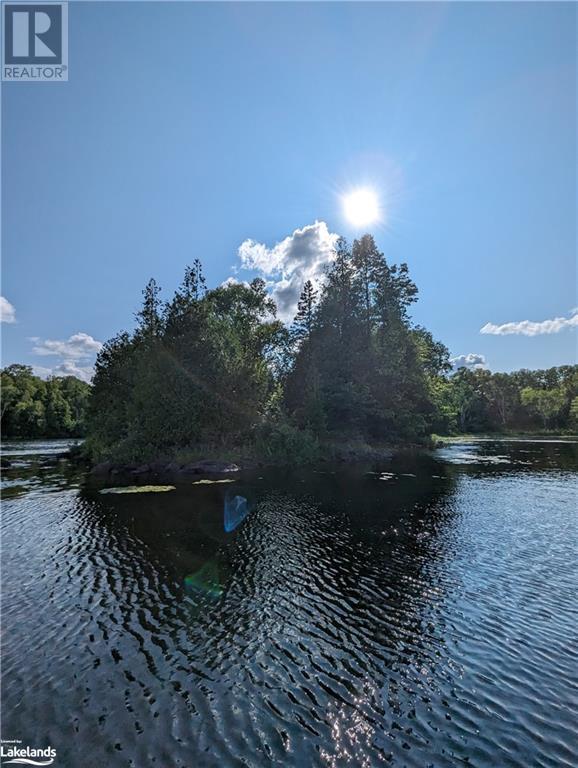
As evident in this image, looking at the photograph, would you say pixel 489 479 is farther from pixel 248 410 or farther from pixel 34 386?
pixel 34 386

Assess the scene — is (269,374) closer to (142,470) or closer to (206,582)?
(142,470)

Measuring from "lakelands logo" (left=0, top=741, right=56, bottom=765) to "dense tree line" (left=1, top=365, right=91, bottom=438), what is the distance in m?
112

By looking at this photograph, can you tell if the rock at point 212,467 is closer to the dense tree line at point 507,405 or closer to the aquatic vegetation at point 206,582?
the aquatic vegetation at point 206,582

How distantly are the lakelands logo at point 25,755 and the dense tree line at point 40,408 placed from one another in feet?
369

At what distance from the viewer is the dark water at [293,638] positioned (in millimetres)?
8023

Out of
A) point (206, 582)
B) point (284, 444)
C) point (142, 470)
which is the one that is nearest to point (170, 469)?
point (142, 470)

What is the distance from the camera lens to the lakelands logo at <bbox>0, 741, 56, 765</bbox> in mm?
7559

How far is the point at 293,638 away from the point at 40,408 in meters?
130

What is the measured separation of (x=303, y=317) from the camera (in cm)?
7706

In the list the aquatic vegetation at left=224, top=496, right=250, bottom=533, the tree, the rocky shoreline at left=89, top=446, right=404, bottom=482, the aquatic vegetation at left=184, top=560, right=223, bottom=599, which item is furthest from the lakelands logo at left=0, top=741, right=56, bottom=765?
the tree

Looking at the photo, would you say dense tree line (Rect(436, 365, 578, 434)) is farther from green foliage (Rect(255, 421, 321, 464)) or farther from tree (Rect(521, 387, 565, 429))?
green foliage (Rect(255, 421, 321, 464))

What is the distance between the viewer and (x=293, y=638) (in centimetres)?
1209

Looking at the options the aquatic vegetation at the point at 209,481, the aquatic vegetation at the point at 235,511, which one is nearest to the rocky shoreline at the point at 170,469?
the aquatic vegetation at the point at 209,481

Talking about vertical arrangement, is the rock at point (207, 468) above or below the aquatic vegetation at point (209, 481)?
above
